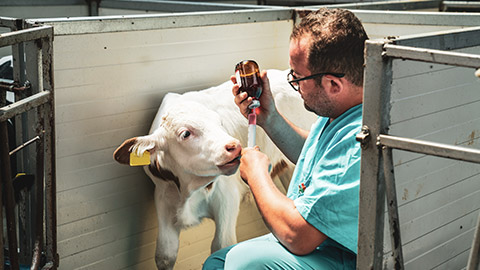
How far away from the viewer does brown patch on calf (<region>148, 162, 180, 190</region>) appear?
275 centimetres

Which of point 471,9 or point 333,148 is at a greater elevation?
point 471,9

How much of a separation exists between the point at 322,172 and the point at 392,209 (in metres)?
0.30

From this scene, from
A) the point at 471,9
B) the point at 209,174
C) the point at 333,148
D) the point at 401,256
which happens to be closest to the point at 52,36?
the point at 209,174

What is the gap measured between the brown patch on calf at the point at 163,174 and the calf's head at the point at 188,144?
0.11ft

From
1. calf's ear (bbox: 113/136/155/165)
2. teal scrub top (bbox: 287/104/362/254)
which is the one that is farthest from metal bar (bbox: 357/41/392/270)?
calf's ear (bbox: 113/136/155/165)

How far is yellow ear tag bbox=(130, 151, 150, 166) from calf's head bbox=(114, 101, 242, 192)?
0.02 m

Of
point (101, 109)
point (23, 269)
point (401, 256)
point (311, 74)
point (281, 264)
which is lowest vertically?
point (23, 269)

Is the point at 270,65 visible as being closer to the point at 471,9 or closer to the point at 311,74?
the point at 311,74

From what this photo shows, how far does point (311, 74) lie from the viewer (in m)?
1.90

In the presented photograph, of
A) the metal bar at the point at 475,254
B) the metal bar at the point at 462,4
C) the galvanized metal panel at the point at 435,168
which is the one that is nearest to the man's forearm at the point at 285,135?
the galvanized metal panel at the point at 435,168

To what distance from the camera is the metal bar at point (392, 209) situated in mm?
1546

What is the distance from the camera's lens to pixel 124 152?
8.52ft

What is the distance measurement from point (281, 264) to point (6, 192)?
932mm

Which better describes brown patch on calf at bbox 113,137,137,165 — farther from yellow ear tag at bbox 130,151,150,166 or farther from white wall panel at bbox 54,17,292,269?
white wall panel at bbox 54,17,292,269
